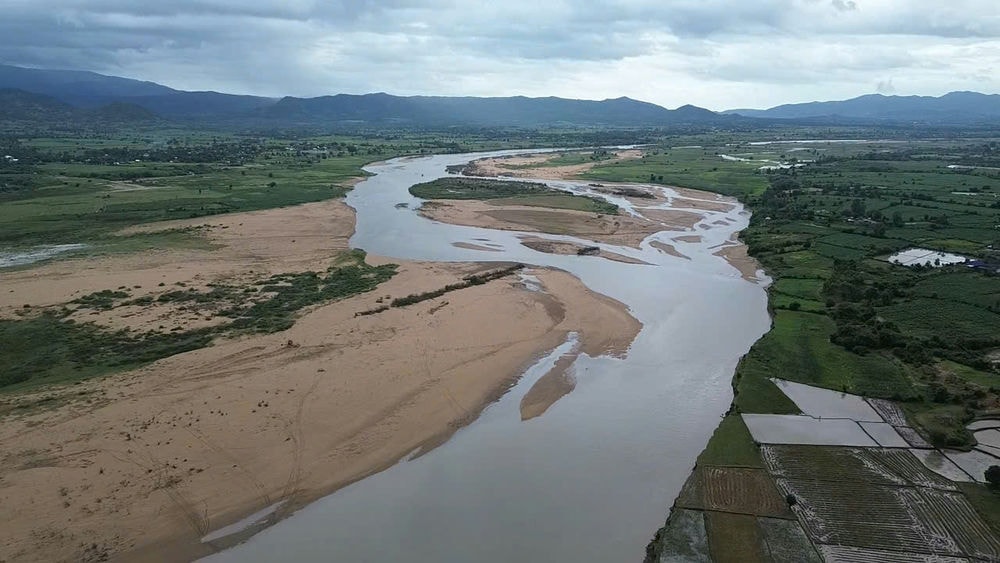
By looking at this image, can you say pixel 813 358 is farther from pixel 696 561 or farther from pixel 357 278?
pixel 357 278

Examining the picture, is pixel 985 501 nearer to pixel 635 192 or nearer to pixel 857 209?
pixel 857 209

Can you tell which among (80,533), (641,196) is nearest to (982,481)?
(80,533)

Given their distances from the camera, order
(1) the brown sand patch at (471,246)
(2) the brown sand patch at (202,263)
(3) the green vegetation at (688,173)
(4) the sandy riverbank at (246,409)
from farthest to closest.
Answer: (3) the green vegetation at (688,173), (1) the brown sand patch at (471,246), (2) the brown sand patch at (202,263), (4) the sandy riverbank at (246,409)

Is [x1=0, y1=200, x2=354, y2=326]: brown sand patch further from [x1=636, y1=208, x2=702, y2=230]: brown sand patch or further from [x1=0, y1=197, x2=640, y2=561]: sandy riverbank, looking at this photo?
[x1=636, y1=208, x2=702, y2=230]: brown sand patch

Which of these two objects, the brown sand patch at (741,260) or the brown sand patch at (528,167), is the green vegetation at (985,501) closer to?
the brown sand patch at (741,260)

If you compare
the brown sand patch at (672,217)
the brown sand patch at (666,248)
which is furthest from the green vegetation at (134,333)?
the brown sand patch at (672,217)

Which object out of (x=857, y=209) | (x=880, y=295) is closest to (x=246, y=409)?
(x=880, y=295)
